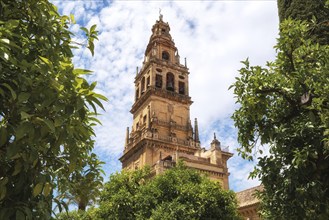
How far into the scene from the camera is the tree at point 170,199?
17.2 meters

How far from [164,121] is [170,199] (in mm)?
25018

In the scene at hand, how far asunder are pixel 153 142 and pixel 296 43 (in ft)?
109

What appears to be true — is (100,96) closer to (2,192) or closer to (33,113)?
(33,113)

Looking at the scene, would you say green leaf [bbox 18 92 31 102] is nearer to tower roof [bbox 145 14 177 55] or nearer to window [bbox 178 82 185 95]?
window [bbox 178 82 185 95]

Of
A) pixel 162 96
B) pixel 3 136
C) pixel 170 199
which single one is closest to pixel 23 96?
pixel 3 136

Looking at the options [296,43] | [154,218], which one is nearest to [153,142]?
[154,218]

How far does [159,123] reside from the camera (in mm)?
42375

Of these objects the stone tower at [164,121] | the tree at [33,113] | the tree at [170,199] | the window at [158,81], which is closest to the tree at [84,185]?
the tree at [33,113]

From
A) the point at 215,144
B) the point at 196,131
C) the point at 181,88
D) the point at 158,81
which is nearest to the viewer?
the point at 215,144

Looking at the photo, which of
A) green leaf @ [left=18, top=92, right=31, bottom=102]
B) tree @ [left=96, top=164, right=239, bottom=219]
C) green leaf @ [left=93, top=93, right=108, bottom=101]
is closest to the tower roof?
tree @ [left=96, top=164, right=239, bottom=219]

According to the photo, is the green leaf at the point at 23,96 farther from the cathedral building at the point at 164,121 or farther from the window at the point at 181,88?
the window at the point at 181,88

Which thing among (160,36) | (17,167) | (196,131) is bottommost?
(17,167)

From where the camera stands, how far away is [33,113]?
11.2 ft

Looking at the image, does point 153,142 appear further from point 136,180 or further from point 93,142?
point 93,142
